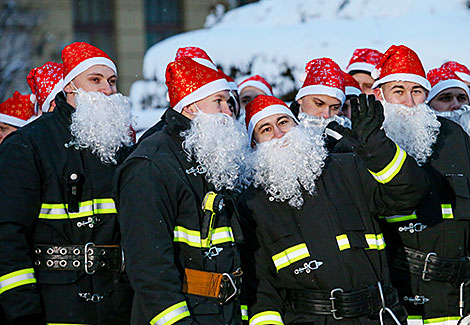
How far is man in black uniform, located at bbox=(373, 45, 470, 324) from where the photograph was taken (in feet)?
16.2

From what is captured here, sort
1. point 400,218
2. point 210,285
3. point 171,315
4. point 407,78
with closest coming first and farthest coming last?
1. point 171,315
2. point 210,285
3. point 400,218
4. point 407,78

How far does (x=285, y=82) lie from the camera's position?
8.55 metres

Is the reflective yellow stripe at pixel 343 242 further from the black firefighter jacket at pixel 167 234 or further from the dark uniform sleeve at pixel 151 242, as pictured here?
the dark uniform sleeve at pixel 151 242

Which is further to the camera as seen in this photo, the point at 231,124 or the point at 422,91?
the point at 422,91

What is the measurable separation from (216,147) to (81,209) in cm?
91

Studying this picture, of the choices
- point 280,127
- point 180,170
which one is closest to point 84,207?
point 180,170

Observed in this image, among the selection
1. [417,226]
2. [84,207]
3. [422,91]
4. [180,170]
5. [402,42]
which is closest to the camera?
[180,170]

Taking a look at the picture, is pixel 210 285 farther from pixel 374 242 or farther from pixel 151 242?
pixel 374 242

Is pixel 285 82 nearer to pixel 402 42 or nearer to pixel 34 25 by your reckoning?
pixel 402 42

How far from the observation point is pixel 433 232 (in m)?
4.94

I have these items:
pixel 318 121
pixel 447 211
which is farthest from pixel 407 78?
pixel 447 211

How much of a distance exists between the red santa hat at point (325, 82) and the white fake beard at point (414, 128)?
729 millimetres

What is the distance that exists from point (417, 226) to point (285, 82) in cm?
387

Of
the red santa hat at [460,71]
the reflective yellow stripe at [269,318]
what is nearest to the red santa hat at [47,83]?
the reflective yellow stripe at [269,318]
